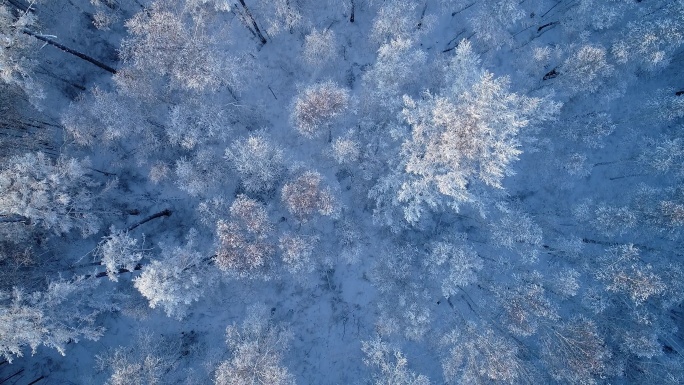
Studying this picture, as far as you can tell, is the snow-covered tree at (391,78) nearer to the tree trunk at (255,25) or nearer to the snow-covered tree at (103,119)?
the tree trunk at (255,25)

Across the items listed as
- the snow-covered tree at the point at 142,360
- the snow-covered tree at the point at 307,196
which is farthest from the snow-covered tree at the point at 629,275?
the snow-covered tree at the point at 142,360

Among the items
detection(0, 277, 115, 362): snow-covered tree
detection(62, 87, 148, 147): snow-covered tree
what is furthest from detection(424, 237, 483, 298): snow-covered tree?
detection(0, 277, 115, 362): snow-covered tree

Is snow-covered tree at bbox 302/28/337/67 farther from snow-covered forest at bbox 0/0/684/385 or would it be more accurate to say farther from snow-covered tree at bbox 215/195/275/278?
snow-covered tree at bbox 215/195/275/278

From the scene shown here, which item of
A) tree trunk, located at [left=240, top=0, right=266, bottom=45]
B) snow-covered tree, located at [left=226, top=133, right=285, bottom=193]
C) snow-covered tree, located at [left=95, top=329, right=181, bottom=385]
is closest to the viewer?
snow-covered tree, located at [left=95, top=329, right=181, bottom=385]

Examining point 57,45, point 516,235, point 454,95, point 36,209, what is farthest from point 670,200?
point 57,45

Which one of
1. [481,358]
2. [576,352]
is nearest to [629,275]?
[576,352]

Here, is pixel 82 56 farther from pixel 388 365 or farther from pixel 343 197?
pixel 388 365
